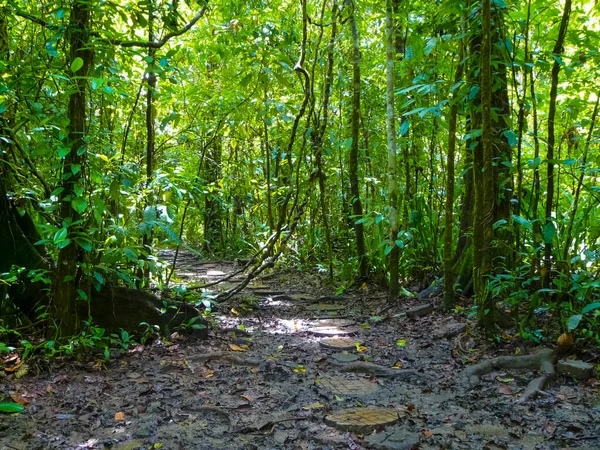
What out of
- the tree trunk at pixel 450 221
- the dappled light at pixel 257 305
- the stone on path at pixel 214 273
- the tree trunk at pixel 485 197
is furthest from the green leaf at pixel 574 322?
the stone on path at pixel 214 273

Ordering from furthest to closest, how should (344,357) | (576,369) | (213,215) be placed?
(213,215)
(344,357)
(576,369)

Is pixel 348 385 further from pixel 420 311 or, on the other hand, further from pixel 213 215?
pixel 213 215

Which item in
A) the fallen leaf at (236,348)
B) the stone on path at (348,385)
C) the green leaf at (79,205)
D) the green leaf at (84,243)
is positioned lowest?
the stone on path at (348,385)

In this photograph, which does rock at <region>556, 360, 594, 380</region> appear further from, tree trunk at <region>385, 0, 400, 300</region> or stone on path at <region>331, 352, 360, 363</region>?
tree trunk at <region>385, 0, 400, 300</region>

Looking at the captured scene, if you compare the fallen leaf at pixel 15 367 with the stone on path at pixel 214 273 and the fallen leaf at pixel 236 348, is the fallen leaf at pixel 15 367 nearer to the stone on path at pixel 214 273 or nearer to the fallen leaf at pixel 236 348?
the fallen leaf at pixel 236 348

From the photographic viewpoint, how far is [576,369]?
9.86ft

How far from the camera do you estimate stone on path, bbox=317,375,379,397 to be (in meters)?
3.16

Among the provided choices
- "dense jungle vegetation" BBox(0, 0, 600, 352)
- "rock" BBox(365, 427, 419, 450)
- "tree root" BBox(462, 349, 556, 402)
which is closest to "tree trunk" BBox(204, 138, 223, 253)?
"dense jungle vegetation" BBox(0, 0, 600, 352)

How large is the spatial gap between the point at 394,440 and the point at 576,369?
136 centimetres

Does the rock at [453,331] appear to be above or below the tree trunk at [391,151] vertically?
below

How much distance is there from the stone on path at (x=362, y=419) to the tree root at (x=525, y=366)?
778 millimetres

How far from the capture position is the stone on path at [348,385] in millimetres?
3159

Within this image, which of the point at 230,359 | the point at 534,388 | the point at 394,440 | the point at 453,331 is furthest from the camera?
the point at 453,331

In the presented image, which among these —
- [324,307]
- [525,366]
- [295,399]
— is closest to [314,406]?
[295,399]
